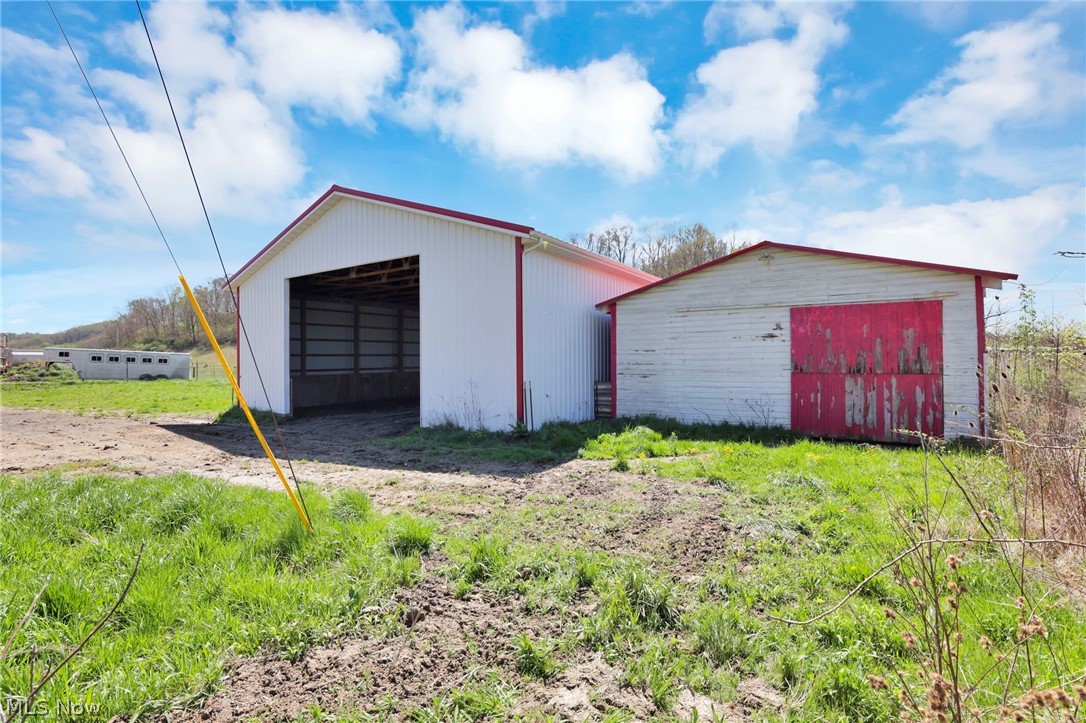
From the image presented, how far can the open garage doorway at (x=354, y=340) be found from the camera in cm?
1591

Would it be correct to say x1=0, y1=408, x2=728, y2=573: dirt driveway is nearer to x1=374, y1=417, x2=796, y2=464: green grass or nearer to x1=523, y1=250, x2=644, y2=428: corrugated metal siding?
x1=374, y1=417, x2=796, y2=464: green grass

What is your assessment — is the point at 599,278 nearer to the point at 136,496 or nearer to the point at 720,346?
the point at 720,346

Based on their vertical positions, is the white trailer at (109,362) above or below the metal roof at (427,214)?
below

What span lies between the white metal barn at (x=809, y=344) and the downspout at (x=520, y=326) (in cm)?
248

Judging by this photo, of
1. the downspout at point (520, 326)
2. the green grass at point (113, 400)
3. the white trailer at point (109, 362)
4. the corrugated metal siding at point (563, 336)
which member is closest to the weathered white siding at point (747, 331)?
the corrugated metal siding at point (563, 336)

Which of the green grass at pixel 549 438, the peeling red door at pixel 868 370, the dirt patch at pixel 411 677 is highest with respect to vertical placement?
the peeling red door at pixel 868 370

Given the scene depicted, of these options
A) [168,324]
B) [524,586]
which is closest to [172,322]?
[168,324]

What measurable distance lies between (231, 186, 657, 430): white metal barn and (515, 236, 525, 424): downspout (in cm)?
2

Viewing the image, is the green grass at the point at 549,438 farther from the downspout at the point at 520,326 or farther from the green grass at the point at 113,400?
the green grass at the point at 113,400

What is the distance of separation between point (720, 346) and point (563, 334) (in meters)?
3.25

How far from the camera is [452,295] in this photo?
35.6ft

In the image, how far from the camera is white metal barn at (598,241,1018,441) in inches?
340

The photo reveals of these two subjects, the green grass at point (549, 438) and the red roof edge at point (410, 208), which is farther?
the red roof edge at point (410, 208)

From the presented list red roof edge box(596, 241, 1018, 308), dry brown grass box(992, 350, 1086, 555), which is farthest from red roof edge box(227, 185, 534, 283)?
dry brown grass box(992, 350, 1086, 555)
